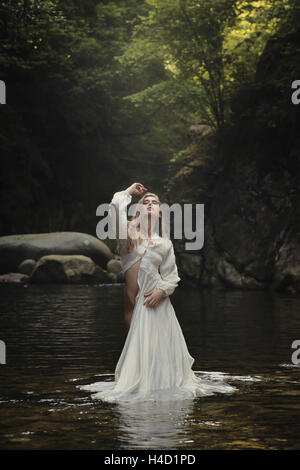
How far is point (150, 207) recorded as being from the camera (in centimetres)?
772

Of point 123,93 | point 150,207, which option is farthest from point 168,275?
point 123,93

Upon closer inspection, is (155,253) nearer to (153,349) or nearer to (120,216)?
(120,216)

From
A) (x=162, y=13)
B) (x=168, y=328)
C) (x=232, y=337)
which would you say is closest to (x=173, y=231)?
(x=162, y=13)

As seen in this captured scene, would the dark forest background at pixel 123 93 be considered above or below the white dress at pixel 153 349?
above

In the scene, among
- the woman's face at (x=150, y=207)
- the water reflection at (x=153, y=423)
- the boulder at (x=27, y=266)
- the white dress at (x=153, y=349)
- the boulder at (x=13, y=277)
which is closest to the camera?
the water reflection at (x=153, y=423)

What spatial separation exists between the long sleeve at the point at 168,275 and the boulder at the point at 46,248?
26.1 m

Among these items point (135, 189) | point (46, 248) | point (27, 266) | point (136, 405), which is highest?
point (135, 189)

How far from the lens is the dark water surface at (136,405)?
17.9 feet

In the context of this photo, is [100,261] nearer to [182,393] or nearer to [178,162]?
[178,162]

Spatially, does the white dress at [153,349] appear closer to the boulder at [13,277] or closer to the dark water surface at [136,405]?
the dark water surface at [136,405]

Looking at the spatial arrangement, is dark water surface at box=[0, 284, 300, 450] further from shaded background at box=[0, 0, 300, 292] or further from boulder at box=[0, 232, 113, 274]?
boulder at box=[0, 232, 113, 274]

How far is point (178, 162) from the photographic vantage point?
32188mm

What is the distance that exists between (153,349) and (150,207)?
4.62ft

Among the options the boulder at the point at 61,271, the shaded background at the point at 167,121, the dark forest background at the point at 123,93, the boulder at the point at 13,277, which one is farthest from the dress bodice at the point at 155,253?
the boulder at the point at 13,277
